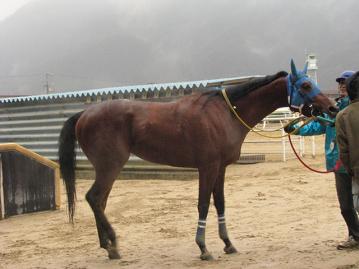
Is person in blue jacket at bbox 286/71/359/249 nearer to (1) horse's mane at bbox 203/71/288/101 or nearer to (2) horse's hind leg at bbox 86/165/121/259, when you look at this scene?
(1) horse's mane at bbox 203/71/288/101

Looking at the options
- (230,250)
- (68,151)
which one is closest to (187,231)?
(230,250)

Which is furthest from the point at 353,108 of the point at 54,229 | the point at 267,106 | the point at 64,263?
the point at 54,229

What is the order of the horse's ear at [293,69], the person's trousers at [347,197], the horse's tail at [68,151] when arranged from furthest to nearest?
the horse's tail at [68,151]
the person's trousers at [347,197]
the horse's ear at [293,69]

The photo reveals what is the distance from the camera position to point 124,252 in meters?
4.97

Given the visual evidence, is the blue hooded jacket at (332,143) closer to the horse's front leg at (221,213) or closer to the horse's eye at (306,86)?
the horse's eye at (306,86)

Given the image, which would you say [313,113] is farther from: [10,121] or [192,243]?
[10,121]

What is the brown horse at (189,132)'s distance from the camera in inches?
181

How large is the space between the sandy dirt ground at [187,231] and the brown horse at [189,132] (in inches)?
13.5

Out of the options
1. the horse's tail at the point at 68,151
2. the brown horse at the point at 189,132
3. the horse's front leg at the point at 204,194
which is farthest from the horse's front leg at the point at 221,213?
the horse's tail at the point at 68,151

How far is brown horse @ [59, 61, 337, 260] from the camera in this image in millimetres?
4594

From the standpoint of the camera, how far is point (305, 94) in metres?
4.50

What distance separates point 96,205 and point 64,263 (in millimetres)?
659

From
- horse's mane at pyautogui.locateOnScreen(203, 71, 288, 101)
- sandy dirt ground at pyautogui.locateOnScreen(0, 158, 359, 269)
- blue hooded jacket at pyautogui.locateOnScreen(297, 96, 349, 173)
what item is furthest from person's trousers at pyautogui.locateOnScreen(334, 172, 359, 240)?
horse's mane at pyautogui.locateOnScreen(203, 71, 288, 101)

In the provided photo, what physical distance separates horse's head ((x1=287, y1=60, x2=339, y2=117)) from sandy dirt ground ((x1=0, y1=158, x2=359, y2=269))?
4.83 feet
